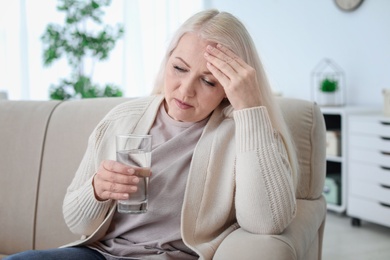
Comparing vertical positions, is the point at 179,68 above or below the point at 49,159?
above

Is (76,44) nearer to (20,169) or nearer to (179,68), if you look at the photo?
(20,169)

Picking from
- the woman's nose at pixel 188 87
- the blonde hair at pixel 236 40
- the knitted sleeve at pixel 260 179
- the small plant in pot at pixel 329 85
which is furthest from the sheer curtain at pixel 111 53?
the knitted sleeve at pixel 260 179

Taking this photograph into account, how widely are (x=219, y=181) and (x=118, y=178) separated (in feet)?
1.05

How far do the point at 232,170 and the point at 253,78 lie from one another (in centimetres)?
25

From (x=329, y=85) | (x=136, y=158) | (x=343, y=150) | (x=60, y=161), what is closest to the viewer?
(x=136, y=158)

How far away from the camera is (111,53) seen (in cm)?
480

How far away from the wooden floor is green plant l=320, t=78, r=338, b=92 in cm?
96

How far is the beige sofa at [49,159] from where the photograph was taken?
171 cm

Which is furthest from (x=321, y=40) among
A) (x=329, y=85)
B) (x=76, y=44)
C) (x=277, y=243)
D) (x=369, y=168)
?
(x=277, y=243)

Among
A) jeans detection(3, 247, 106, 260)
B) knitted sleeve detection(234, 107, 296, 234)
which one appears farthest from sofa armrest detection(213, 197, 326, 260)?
jeans detection(3, 247, 106, 260)

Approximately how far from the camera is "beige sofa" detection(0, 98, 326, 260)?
5.61ft

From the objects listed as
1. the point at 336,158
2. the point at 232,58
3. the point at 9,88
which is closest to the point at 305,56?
the point at 336,158

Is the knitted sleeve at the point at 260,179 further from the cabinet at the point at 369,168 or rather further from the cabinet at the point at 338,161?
the cabinet at the point at 338,161

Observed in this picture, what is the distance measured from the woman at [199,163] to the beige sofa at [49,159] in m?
0.18
